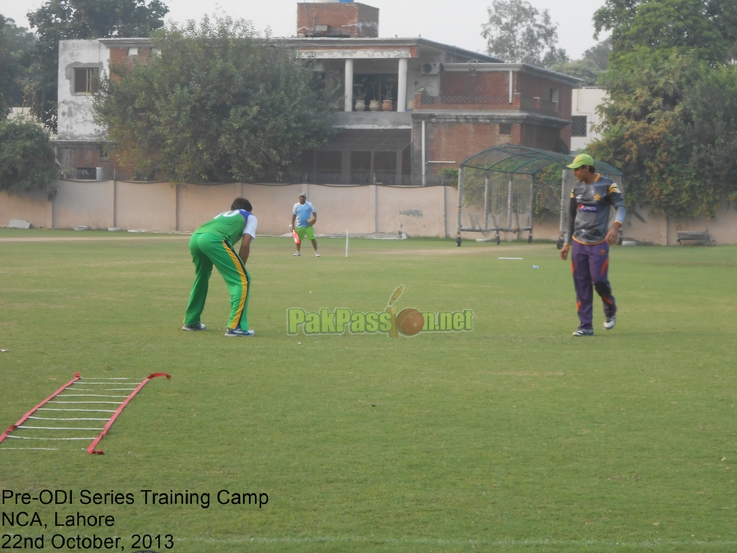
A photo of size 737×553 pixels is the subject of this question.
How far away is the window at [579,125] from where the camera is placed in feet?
202

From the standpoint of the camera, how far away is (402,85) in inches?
1805

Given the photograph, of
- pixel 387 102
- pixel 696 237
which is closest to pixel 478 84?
pixel 387 102

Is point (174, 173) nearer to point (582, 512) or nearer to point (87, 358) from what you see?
point (87, 358)

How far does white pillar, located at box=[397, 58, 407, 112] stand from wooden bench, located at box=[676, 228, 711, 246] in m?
15.2

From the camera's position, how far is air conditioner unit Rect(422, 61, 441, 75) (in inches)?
1847

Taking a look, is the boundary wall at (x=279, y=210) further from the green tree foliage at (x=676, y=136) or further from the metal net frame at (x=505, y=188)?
the metal net frame at (x=505, y=188)

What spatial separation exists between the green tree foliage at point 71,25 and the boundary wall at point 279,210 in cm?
1767

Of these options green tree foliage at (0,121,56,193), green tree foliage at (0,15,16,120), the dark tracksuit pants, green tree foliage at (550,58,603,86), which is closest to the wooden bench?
green tree foliage at (0,121,56,193)

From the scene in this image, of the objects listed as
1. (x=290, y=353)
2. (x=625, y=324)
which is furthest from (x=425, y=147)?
(x=290, y=353)

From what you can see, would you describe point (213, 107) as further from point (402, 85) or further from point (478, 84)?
point (478, 84)

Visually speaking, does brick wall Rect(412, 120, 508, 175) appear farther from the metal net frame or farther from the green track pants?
the green track pants

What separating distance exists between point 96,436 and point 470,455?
246 cm

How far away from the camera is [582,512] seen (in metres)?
4.86

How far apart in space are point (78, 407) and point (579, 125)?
191ft
